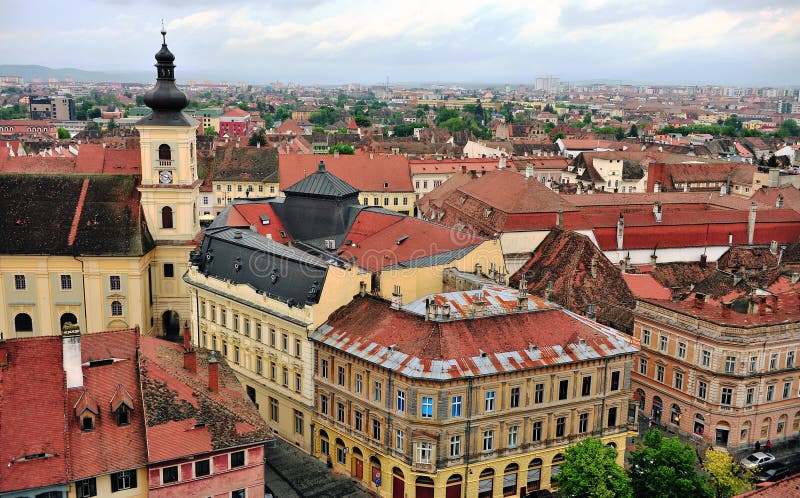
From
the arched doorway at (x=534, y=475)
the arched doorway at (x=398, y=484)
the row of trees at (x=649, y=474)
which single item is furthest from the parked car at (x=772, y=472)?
the arched doorway at (x=398, y=484)

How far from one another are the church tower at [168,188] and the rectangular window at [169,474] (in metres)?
40.8

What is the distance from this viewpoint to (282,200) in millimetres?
84812

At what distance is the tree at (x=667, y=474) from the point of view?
46.1 meters

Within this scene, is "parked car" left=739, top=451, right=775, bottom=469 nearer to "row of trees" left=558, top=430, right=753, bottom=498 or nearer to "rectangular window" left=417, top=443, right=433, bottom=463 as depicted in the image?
"row of trees" left=558, top=430, right=753, bottom=498

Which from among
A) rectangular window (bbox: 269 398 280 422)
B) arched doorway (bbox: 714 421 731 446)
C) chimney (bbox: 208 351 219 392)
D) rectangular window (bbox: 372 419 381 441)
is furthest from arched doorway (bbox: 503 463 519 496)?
chimney (bbox: 208 351 219 392)

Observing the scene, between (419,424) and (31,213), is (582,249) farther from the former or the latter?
(31,213)

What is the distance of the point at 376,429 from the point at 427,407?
475 centimetres

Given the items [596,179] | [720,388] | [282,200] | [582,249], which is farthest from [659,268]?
[596,179]

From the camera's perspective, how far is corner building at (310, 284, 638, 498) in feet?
164

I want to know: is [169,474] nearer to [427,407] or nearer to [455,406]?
[427,407]

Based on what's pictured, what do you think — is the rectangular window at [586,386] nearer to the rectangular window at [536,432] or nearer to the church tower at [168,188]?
the rectangular window at [536,432]

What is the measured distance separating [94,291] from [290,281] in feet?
88.2

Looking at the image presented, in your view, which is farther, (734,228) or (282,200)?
(734,228)

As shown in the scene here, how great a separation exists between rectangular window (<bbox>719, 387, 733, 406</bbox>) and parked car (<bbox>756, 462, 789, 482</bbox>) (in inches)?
196
